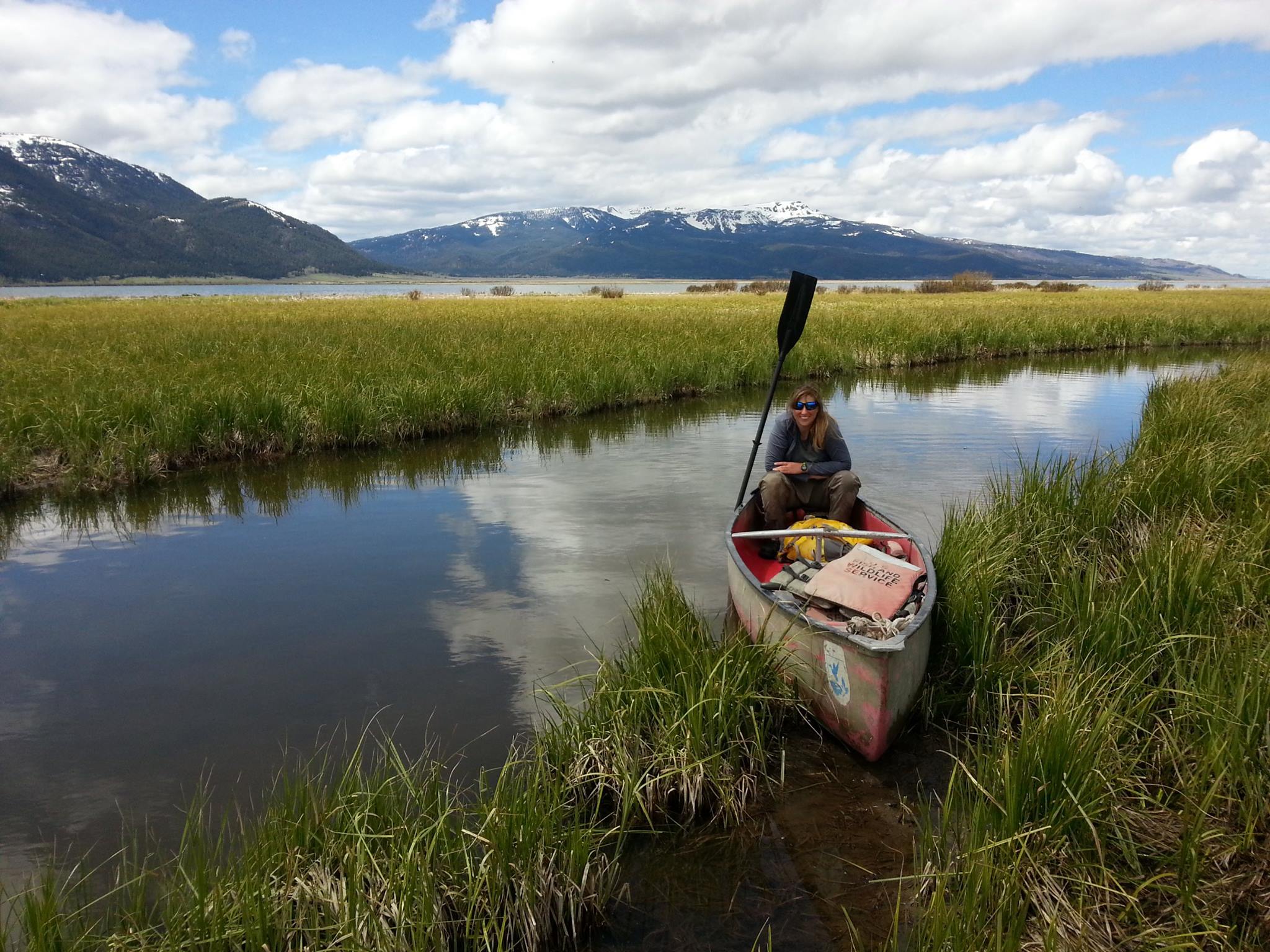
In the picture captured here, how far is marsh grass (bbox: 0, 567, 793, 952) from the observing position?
317cm

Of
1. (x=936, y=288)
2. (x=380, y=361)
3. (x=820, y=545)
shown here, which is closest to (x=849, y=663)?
(x=820, y=545)

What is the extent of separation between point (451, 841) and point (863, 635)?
260 cm

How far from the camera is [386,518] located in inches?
413

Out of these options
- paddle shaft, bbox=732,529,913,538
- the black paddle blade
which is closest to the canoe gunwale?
paddle shaft, bbox=732,529,913,538

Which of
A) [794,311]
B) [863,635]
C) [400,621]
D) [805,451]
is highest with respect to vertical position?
[794,311]

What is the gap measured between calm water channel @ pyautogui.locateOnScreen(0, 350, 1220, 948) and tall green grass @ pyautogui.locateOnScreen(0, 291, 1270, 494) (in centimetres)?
80

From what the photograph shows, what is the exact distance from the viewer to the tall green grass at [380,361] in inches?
479

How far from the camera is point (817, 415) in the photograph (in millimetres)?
7617

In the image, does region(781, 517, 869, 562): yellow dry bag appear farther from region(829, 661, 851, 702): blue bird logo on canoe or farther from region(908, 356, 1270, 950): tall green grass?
region(829, 661, 851, 702): blue bird logo on canoe

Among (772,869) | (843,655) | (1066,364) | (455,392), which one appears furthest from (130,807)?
(1066,364)

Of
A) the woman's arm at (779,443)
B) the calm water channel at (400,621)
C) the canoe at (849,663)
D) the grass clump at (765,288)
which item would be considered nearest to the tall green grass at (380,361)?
the calm water channel at (400,621)

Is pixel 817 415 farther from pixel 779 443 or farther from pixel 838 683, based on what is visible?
pixel 838 683

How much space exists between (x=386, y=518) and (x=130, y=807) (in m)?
6.06

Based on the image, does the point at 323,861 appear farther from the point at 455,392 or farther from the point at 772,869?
the point at 455,392
